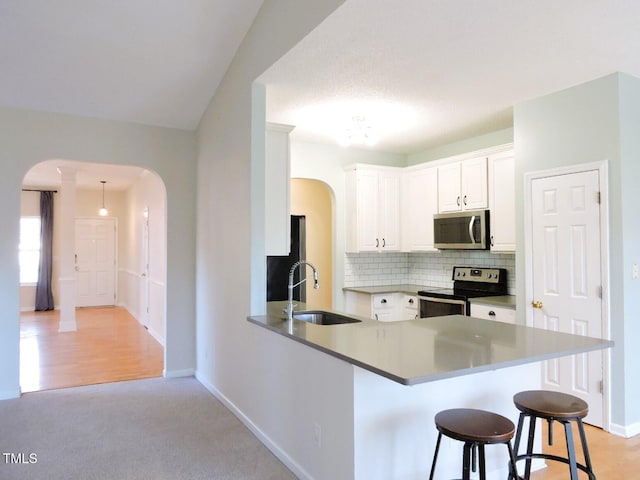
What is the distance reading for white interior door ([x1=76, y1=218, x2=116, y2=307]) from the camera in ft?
33.2

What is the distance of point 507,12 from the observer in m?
2.33

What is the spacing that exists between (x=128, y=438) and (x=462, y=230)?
140 inches

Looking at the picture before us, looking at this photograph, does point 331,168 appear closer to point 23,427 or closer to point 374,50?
point 374,50

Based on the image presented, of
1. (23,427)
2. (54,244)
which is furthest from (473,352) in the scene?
(54,244)

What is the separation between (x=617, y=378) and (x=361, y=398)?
2264 millimetres

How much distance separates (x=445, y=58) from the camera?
289 centimetres

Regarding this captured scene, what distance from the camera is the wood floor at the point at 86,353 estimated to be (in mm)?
4758

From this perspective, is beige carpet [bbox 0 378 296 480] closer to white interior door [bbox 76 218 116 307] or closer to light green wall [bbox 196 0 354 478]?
light green wall [bbox 196 0 354 478]

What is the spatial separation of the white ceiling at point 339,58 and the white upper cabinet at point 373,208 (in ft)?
2.30

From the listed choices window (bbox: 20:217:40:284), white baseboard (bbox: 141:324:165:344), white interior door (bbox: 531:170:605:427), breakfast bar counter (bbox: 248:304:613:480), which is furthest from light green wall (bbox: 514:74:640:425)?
window (bbox: 20:217:40:284)

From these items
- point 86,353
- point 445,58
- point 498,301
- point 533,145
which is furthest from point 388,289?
point 86,353

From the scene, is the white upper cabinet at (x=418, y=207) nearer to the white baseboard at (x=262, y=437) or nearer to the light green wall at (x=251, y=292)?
the light green wall at (x=251, y=292)

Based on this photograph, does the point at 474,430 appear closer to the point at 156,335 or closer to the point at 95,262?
the point at 156,335

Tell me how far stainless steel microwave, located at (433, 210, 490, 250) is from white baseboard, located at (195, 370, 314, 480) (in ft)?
8.89
